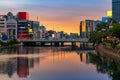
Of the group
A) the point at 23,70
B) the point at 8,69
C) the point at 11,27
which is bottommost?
the point at 23,70

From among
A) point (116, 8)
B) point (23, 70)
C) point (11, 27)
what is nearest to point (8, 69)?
point (23, 70)

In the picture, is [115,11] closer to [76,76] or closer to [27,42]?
[27,42]

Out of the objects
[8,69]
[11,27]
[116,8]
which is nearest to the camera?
[8,69]

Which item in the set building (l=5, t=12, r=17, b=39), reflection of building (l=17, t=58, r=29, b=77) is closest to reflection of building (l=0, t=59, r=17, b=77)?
reflection of building (l=17, t=58, r=29, b=77)

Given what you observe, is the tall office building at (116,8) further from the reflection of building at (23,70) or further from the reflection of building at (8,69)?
the reflection of building at (8,69)

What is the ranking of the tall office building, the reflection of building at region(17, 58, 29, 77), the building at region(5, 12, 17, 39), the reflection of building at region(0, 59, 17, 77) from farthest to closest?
the building at region(5, 12, 17, 39) < the tall office building < the reflection of building at region(0, 59, 17, 77) < the reflection of building at region(17, 58, 29, 77)

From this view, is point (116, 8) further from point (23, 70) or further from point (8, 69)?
point (8, 69)

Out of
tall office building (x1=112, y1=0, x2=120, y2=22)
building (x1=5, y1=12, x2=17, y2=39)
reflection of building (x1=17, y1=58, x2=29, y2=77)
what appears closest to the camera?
reflection of building (x1=17, y1=58, x2=29, y2=77)

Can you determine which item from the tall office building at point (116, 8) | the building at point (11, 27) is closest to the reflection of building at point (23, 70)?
the tall office building at point (116, 8)

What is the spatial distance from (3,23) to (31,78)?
155m

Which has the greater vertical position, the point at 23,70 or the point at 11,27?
the point at 11,27

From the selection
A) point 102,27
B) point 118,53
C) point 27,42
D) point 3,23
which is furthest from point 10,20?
point 118,53

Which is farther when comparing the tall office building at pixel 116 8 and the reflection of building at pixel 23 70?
the tall office building at pixel 116 8

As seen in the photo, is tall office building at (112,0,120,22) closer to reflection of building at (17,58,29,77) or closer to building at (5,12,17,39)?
building at (5,12,17,39)
